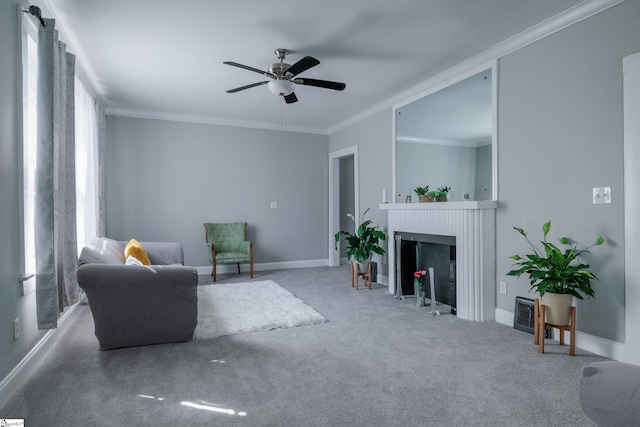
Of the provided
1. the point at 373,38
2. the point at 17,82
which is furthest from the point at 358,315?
the point at 17,82

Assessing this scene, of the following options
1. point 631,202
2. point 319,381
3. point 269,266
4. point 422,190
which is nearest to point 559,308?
point 631,202

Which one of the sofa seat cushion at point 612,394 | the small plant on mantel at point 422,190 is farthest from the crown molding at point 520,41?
the sofa seat cushion at point 612,394

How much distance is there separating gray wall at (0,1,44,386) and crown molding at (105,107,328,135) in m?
3.47

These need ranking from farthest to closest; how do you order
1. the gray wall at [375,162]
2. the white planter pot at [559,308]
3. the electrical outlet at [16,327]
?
1. the gray wall at [375,162]
2. the white planter pot at [559,308]
3. the electrical outlet at [16,327]

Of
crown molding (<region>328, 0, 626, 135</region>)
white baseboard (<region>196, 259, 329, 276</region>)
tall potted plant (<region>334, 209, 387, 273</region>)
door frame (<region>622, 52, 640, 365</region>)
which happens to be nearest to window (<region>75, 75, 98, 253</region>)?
white baseboard (<region>196, 259, 329, 276</region>)

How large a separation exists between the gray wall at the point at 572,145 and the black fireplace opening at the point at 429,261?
1.60 feet

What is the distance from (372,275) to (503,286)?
2120 millimetres

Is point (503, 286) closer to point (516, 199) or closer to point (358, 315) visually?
point (516, 199)

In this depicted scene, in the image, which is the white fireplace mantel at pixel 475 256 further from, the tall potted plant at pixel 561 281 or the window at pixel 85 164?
the window at pixel 85 164

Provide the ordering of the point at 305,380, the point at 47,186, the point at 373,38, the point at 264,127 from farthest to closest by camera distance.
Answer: the point at 264,127, the point at 373,38, the point at 47,186, the point at 305,380

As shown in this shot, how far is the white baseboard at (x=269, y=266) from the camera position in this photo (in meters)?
6.04

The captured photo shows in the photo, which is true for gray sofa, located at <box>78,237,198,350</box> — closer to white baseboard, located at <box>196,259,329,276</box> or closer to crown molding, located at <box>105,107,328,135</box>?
white baseboard, located at <box>196,259,329,276</box>

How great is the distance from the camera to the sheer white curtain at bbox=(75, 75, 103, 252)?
380 centimetres

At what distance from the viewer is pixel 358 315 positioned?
12.0 feet
